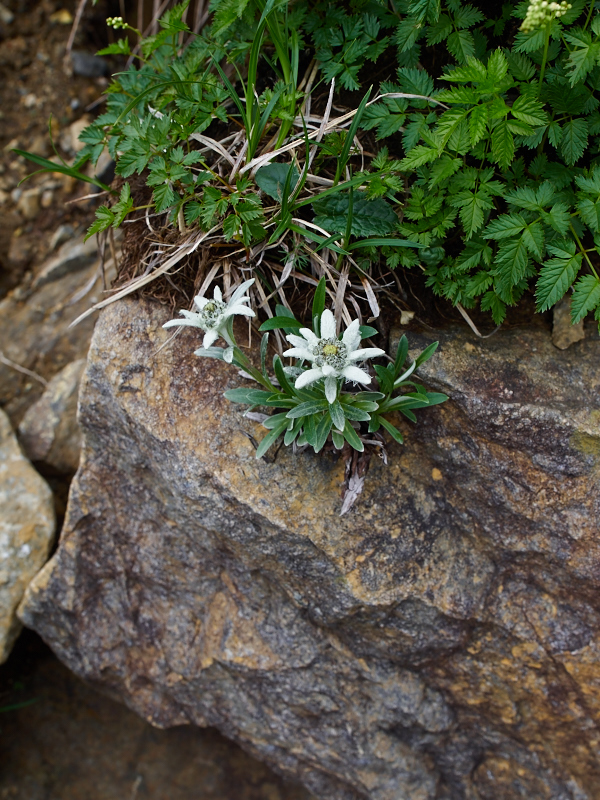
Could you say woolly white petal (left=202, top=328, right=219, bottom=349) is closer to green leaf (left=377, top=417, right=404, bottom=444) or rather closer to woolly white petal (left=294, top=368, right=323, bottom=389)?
woolly white petal (left=294, top=368, right=323, bottom=389)

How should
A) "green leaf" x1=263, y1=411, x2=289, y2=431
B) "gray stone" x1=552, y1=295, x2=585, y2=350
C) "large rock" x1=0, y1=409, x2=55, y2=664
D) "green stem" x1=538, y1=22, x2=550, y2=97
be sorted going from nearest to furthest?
1. "green stem" x1=538, y1=22, x2=550, y2=97
2. "green leaf" x1=263, y1=411, x2=289, y2=431
3. "gray stone" x1=552, y1=295, x2=585, y2=350
4. "large rock" x1=0, y1=409, x2=55, y2=664

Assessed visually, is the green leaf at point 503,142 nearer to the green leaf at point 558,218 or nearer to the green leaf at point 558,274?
the green leaf at point 558,218

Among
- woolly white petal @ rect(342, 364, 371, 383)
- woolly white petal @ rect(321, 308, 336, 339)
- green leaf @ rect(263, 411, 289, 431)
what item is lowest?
green leaf @ rect(263, 411, 289, 431)

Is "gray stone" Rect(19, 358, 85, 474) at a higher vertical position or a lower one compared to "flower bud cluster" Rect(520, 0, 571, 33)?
lower

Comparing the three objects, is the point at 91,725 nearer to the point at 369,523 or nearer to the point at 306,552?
the point at 306,552

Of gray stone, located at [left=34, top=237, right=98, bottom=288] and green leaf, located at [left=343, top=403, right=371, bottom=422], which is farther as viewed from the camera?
gray stone, located at [left=34, top=237, right=98, bottom=288]

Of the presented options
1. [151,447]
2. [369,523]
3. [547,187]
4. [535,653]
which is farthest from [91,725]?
[547,187]

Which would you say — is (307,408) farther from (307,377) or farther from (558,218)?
(558,218)

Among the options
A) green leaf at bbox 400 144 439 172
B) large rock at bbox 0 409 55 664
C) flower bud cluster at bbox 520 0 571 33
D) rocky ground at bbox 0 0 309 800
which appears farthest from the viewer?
rocky ground at bbox 0 0 309 800

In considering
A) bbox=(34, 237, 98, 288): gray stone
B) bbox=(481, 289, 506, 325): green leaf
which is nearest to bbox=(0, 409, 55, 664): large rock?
bbox=(34, 237, 98, 288): gray stone
